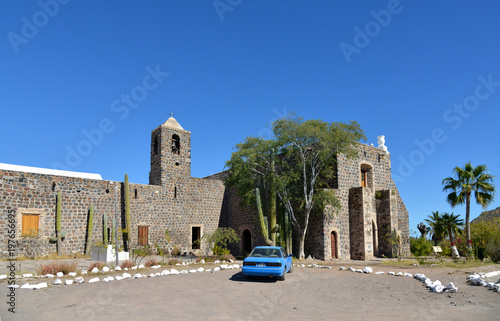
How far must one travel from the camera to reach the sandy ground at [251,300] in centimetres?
698

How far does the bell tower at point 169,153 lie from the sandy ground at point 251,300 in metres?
12.4

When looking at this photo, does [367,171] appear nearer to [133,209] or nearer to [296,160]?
[296,160]

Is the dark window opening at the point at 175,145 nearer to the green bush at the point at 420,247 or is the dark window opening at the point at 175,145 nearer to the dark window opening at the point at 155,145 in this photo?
the dark window opening at the point at 155,145

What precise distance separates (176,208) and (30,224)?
8.33m

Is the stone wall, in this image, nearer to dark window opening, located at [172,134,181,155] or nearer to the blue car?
dark window opening, located at [172,134,181,155]

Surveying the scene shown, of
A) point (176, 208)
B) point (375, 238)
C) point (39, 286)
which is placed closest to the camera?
point (39, 286)

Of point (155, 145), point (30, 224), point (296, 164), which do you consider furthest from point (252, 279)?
point (155, 145)

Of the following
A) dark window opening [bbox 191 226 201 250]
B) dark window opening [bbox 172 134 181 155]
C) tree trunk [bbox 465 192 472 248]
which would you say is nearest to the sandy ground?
tree trunk [bbox 465 192 472 248]

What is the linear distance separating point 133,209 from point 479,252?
20.0m

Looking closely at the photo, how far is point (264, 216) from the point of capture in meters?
20.2

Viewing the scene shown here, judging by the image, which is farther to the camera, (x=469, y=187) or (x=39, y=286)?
(x=469, y=187)

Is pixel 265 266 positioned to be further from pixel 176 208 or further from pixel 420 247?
pixel 420 247

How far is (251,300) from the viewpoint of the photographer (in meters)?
8.46

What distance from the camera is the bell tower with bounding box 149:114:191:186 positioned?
2358 centimetres
